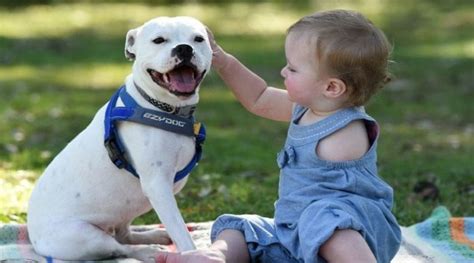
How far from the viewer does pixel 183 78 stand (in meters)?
4.07

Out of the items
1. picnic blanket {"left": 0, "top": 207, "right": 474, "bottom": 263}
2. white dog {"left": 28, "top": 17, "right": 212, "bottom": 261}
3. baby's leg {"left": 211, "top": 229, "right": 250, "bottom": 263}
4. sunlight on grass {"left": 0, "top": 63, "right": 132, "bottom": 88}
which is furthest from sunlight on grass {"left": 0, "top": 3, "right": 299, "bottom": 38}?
baby's leg {"left": 211, "top": 229, "right": 250, "bottom": 263}

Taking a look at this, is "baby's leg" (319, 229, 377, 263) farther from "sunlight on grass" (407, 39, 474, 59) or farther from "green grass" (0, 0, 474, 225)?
"sunlight on grass" (407, 39, 474, 59)

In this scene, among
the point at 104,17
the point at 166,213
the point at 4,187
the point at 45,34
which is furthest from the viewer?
the point at 104,17

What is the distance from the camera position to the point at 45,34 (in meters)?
15.1

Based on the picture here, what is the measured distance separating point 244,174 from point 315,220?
287 cm

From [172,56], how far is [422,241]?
165 cm

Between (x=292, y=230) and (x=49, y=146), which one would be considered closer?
(x=292, y=230)

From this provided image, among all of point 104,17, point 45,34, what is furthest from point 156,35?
point 104,17

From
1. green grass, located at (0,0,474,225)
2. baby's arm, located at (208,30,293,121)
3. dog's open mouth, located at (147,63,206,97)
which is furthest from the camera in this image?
green grass, located at (0,0,474,225)

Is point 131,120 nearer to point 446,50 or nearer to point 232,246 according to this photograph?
point 232,246

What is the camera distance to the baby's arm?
4527mm

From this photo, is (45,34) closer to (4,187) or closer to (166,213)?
(4,187)

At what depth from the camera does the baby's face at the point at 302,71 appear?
3943 mm

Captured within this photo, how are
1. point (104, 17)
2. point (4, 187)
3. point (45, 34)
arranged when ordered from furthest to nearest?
1. point (104, 17)
2. point (45, 34)
3. point (4, 187)
